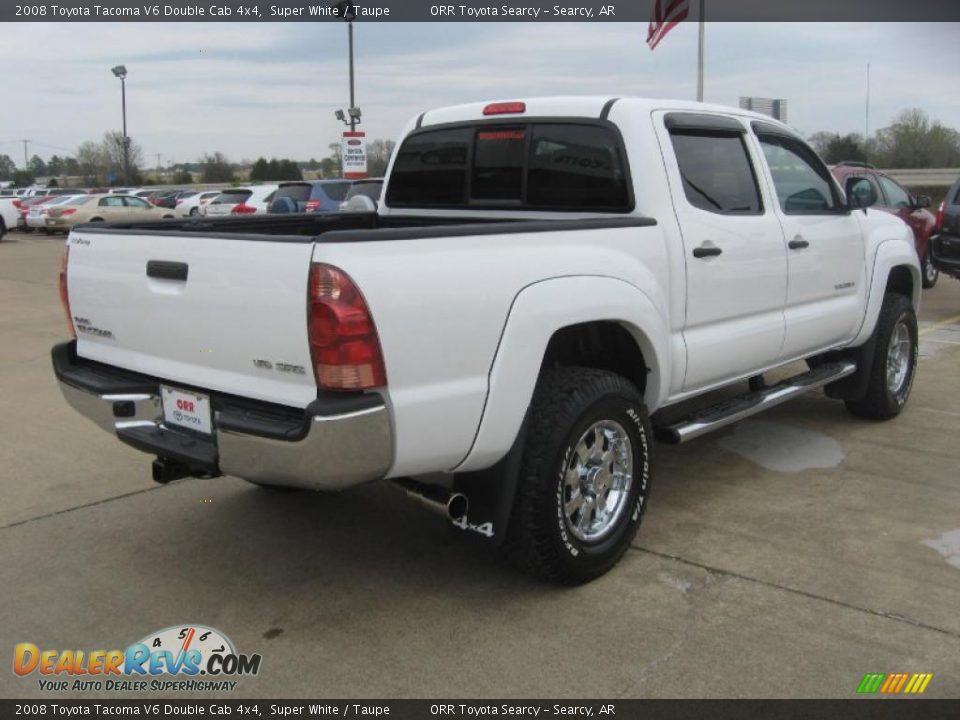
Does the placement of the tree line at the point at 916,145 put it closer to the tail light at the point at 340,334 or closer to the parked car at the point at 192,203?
the parked car at the point at 192,203

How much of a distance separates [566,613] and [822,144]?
40549 millimetres

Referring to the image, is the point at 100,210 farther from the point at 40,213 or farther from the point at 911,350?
the point at 911,350

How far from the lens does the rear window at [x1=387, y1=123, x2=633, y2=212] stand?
14.7 feet

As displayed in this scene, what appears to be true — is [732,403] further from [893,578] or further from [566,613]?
[566,613]

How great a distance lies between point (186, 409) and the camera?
3.57 meters

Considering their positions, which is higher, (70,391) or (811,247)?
(811,247)

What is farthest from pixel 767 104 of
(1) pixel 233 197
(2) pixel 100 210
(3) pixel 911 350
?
(2) pixel 100 210

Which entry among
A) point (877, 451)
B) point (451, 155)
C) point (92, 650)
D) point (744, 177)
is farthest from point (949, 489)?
point (92, 650)

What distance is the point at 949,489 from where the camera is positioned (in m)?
5.09

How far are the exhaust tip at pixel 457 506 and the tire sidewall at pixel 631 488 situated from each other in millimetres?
313

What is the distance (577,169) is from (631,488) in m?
1.59

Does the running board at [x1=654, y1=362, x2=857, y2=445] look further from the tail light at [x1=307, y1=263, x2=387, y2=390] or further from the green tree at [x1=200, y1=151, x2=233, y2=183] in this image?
the green tree at [x1=200, y1=151, x2=233, y2=183]

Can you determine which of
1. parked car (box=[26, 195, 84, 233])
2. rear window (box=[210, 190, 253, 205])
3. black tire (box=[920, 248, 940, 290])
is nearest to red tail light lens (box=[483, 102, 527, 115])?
black tire (box=[920, 248, 940, 290])

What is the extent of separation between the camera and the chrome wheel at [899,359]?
21.4ft
